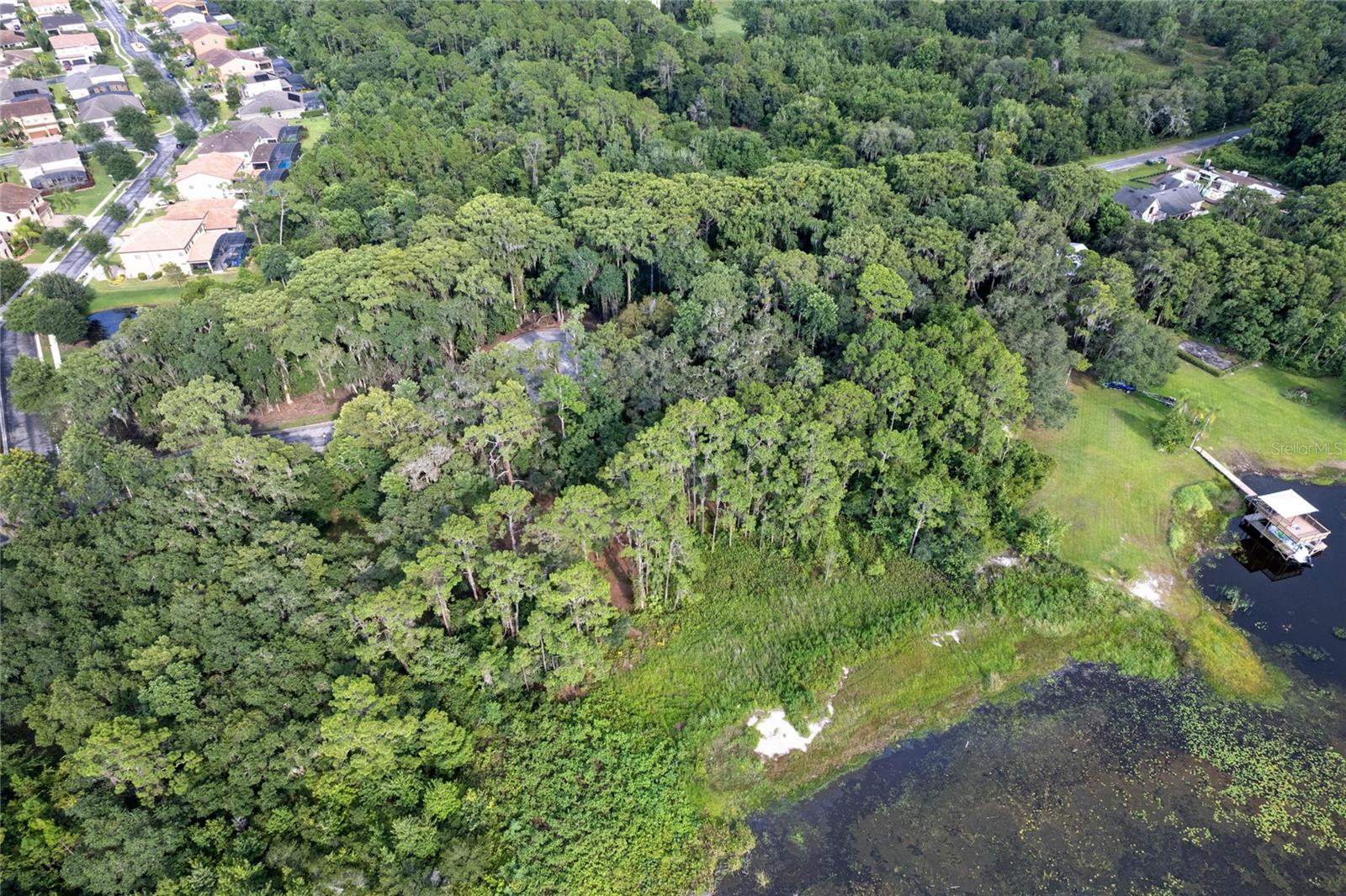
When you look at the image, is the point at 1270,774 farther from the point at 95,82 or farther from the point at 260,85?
the point at 95,82

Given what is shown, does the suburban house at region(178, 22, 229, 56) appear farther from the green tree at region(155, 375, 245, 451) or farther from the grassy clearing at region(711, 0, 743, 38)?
the green tree at region(155, 375, 245, 451)

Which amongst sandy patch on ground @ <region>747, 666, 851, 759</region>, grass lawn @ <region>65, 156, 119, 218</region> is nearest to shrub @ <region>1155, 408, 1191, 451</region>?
sandy patch on ground @ <region>747, 666, 851, 759</region>

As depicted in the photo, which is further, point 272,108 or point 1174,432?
point 272,108

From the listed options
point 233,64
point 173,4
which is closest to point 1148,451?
point 233,64

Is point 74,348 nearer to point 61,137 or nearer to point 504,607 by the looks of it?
Result: point 504,607

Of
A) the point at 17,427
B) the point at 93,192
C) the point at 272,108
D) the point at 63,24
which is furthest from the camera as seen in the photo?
the point at 63,24

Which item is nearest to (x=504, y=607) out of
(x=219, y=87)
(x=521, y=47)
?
(x=521, y=47)

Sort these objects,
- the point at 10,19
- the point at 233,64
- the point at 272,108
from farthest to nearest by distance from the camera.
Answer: the point at 10,19 → the point at 233,64 → the point at 272,108
